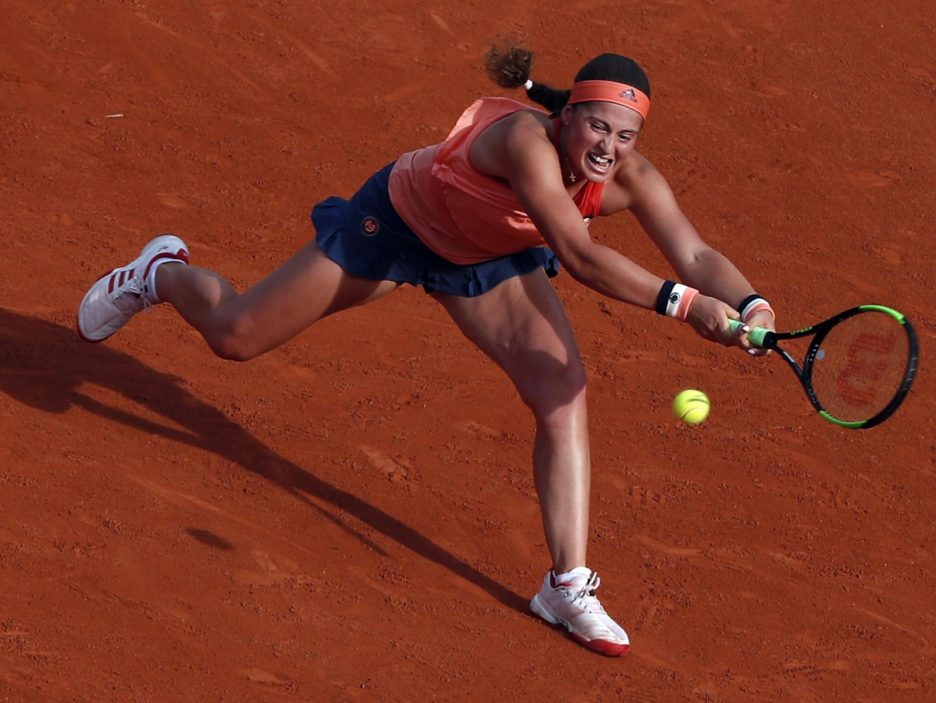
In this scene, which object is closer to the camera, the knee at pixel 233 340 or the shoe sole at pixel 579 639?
the shoe sole at pixel 579 639

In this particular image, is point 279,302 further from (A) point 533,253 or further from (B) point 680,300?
(B) point 680,300

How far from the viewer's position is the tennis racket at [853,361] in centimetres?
481

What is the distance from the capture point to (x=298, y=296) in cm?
562

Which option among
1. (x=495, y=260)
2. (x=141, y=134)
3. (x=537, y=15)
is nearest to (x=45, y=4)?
(x=141, y=134)

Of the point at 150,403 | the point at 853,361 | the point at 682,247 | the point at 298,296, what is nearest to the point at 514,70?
the point at 682,247

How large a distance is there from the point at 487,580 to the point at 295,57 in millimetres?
4673

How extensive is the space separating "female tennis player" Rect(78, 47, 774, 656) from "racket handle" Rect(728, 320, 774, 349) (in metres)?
0.18

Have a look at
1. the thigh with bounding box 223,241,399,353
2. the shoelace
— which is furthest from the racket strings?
the thigh with bounding box 223,241,399,353

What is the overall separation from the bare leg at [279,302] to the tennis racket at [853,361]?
1.58m

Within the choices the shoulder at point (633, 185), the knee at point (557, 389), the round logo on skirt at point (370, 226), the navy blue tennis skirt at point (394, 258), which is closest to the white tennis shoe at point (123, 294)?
the navy blue tennis skirt at point (394, 258)

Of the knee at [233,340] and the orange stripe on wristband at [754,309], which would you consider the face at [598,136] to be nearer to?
the orange stripe on wristband at [754,309]

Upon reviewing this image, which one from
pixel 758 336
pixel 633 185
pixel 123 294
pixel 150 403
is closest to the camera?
pixel 758 336

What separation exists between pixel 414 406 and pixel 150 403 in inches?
46.9

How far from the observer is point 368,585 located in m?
5.62
